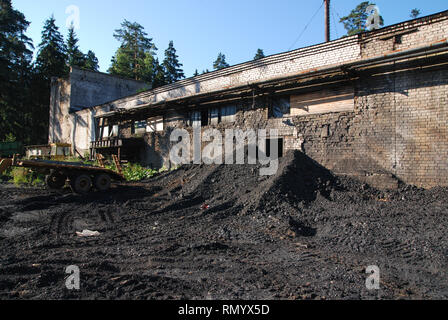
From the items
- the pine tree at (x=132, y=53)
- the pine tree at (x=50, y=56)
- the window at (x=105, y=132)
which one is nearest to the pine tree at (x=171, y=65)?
the pine tree at (x=132, y=53)

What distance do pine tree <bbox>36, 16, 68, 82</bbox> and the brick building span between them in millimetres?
28667

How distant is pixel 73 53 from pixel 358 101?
147ft

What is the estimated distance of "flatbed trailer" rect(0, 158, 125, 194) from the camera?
35.2 ft

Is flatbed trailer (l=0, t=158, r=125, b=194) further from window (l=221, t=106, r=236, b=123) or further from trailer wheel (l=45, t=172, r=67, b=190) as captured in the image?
window (l=221, t=106, r=236, b=123)

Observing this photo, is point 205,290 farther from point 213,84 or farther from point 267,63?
point 213,84

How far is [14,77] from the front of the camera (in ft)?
97.8

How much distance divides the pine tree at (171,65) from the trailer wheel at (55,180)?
3382 cm

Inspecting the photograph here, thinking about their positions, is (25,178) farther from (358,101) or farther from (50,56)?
(50,56)

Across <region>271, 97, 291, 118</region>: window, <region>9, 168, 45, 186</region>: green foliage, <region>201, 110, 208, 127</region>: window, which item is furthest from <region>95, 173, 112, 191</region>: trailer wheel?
<region>271, 97, 291, 118</region>: window

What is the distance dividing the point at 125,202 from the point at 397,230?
8036 mm

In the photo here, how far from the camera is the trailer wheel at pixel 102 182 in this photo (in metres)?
12.0

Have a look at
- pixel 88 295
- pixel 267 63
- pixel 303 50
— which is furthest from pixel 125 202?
pixel 303 50

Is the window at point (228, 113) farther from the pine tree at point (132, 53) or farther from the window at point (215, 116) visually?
the pine tree at point (132, 53)

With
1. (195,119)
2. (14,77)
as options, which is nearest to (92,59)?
(14,77)
